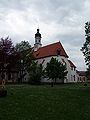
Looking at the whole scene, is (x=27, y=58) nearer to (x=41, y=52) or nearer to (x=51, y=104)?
(x=41, y=52)

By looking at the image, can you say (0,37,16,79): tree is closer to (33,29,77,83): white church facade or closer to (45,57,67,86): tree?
(45,57,67,86): tree

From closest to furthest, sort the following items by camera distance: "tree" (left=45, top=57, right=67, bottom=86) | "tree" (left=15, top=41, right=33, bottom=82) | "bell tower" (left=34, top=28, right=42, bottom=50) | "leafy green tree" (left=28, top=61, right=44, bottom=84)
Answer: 1. "tree" (left=45, top=57, right=67, bottom=86)
2. "leafy green tree" (left=28, top=61, right=44, bottom=84)
3. "tree" (left=15, top=41, right=33, bottom=82)
4. "bell tower" (left=34, top=28, right=42, bottom=50)

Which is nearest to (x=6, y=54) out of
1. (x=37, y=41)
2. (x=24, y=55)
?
(x=24, y=55)

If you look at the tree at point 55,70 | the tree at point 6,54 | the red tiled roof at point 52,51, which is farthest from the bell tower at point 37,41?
the tree at point 6,54

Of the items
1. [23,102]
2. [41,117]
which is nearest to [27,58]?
[23,102]

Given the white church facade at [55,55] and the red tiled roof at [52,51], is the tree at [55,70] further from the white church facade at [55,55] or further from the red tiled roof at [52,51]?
the red tiled roof at [52,51]

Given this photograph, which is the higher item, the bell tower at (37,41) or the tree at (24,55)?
the bell tower at (37,41)

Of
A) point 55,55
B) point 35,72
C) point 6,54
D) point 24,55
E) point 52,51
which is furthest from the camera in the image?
point 52,51

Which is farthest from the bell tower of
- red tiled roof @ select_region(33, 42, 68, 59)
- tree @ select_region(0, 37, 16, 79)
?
tree @ select_region(0, 37, 16, 79)

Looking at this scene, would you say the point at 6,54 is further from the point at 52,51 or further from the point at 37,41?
the point at 37,41

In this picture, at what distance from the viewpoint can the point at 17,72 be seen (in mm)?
88625

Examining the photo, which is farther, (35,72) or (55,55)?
(55,55)

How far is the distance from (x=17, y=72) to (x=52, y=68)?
15.8 m

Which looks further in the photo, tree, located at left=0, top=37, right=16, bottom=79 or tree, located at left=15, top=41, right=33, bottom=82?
tree, located at left=15, top=41, right=33, bottom=82
